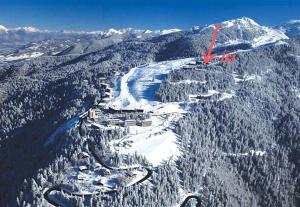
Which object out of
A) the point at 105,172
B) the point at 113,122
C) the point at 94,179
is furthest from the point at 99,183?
the point at 113,122

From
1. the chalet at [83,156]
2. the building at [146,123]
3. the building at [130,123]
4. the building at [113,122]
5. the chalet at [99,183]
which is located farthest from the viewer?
the building at [113,122]

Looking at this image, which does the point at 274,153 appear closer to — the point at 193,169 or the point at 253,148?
the point at 253,148

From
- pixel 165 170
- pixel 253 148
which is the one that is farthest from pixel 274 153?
→ pixel 165 170

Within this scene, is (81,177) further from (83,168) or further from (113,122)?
(113,122)

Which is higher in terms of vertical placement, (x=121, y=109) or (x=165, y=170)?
(x=121, y=109)

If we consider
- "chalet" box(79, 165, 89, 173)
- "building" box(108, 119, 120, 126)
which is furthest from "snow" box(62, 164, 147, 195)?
"building" box(108, 119, 120, 126)

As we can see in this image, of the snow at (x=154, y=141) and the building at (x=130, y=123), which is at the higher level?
the building at (x=130, y=123)

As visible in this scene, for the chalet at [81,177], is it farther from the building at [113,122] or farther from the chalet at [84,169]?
the building at [113,122]

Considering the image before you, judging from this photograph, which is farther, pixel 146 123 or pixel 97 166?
pixel 146 123

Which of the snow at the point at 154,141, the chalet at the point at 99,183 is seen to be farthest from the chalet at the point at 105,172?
the snow at the point at 154,141

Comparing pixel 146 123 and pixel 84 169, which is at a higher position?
pixel 146 123

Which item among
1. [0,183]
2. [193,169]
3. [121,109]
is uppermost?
[121,109]
